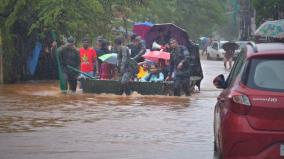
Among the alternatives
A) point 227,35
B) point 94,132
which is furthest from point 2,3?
point 227,35

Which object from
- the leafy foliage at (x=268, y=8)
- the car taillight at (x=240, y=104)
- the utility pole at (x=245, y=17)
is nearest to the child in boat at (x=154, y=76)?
the leafy foliage at (x=268, y=8)

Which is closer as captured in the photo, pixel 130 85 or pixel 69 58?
pixel 130 85

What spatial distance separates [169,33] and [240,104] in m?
16.5

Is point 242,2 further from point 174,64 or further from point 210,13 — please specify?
point 174,64

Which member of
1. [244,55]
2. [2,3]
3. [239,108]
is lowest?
[239,108]

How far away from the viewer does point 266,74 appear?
8.41 meters

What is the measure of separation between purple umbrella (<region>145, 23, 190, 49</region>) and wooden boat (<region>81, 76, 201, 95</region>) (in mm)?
2777

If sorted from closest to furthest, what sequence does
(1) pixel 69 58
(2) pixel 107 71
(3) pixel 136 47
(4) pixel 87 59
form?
(1) pixel 69 58
(4) pixel 87 59
(2) pixel 107 71
(3) pixel 136 47

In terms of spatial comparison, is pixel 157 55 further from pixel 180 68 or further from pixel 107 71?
pixel 180 68

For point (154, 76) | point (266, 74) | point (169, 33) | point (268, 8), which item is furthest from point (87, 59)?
point (266, 74)

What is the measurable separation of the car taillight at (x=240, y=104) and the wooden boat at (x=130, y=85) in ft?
40.5

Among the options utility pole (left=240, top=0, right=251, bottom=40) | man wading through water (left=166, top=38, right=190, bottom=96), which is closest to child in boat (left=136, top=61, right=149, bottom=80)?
man wading through water (left=166, top=38, right=190, bottom=96)

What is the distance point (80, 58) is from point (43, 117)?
6706mm

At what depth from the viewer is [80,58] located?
2219 cm
